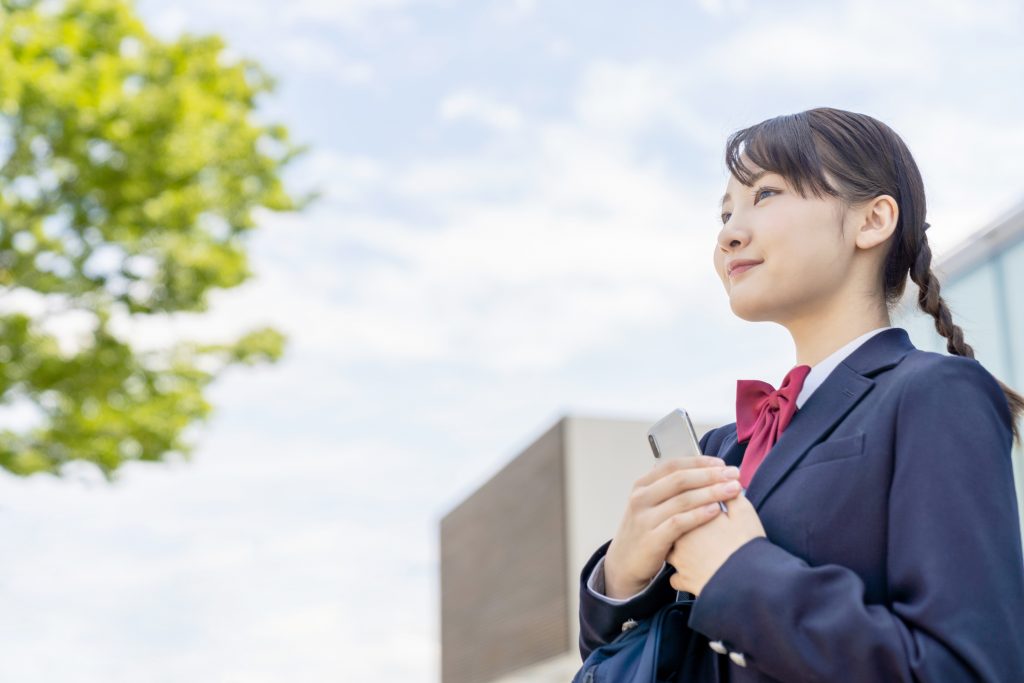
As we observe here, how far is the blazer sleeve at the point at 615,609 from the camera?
151cm

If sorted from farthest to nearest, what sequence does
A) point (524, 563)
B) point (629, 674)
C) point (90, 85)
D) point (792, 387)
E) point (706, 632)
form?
point (524, 563) < point (90, 85) < point (792, 387) < point (629, 674) < point (706, 632)

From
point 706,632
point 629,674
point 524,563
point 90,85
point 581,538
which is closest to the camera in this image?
point 706,632

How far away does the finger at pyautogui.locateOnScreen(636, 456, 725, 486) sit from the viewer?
4.59 ft

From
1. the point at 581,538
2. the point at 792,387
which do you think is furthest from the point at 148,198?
the point at 581,538

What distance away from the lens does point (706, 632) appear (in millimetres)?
1343

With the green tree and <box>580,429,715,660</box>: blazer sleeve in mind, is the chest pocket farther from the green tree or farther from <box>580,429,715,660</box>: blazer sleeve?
the green tree

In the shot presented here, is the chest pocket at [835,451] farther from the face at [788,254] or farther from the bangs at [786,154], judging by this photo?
the bangs at [786,154]

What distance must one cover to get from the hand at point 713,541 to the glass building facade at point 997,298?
247 cm

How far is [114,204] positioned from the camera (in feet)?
27.8

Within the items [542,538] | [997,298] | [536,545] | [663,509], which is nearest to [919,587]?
[663,509]

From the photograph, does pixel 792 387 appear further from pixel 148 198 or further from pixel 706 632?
pixel 148 198

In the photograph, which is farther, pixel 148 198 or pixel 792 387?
pixel 148 198

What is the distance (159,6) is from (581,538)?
13492 mm

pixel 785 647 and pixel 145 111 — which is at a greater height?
pixel 145 111
